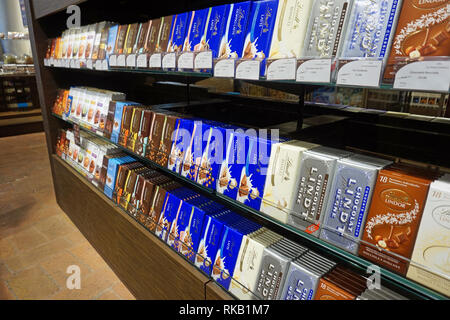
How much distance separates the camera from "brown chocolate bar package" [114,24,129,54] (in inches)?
66.6

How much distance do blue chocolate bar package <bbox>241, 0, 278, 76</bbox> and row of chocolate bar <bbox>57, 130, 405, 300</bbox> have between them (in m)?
0.62

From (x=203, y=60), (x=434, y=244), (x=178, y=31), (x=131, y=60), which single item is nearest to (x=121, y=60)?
(x=131, y=60)

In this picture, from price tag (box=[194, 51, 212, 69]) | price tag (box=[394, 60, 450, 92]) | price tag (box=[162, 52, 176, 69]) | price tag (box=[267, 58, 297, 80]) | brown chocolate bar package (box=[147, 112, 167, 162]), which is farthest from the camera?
brown chocolate bar package (box=[147, 112, 167, 162])

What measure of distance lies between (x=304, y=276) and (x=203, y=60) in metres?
0.86

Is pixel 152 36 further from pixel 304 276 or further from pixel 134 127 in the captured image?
pixel 304 276

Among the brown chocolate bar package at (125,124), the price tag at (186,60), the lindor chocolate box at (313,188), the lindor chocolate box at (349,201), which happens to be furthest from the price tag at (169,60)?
the lindor chocolate box at (349,201)

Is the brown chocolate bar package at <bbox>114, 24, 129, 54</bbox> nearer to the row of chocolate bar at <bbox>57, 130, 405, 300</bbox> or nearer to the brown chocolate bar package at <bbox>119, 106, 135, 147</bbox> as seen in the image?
the brown chocolate bar package at <bbox>119, 106, 135, 147</bbox>

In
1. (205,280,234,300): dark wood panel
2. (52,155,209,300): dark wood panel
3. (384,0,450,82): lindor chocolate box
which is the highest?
(384,0,450,82): lindor chocolate box

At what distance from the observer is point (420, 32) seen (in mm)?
682

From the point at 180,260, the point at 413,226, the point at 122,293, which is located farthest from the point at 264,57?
the point at 122,293

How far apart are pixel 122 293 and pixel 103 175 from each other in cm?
78

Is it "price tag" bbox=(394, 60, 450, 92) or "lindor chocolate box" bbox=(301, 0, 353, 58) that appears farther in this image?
"lindor chocolate box" bbox=(301, 0, 353, 58)

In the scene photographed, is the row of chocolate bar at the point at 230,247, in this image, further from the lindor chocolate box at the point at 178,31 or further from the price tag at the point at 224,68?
the lindor chocolate box at the point at 178,31

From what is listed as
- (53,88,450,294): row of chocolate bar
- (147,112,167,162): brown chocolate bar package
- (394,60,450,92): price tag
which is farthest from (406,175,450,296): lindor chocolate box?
(147,112,167,162): brown chocolate bar package
